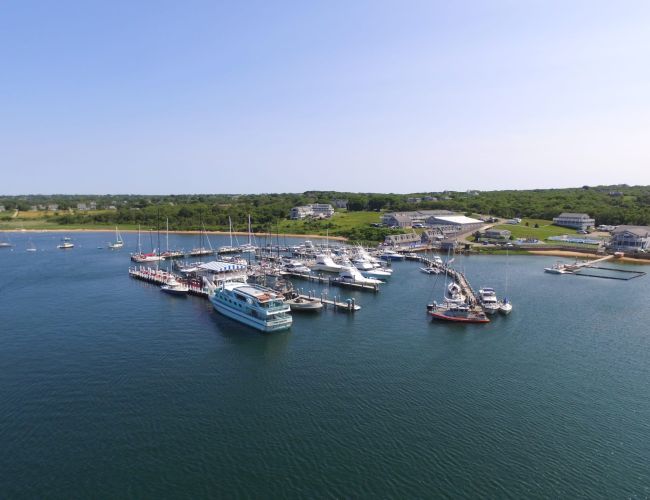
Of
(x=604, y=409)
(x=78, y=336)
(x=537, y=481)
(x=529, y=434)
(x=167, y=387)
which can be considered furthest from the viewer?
(x=78, y=336)

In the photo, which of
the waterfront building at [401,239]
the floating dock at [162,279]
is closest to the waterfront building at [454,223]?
the waterfront building at [401,239]

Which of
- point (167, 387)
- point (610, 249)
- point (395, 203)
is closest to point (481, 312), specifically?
point (167, 387)

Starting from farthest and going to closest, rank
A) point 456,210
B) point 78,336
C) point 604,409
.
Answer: point 456,210 < point 78,336 < point 604,409

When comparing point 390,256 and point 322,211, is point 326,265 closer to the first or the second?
point 390,256

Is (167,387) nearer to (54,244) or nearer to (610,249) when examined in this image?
(610,249)

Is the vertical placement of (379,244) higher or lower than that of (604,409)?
higher
